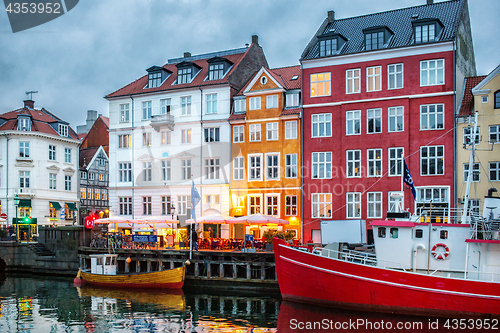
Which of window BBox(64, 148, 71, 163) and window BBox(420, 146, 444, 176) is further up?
window BBox(64, 148, 71, 163)

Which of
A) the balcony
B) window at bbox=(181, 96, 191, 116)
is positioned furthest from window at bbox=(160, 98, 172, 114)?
window at bbox=(181, 96, 191, 116)

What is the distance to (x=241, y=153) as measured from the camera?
150ft

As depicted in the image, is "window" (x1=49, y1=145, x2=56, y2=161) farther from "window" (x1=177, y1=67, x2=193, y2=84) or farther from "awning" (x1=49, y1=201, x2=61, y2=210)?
"window" (x1=177, y1=67, x2=193, y2=84)

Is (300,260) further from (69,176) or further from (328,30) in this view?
(69,176)

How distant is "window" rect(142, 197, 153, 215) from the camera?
163 ft

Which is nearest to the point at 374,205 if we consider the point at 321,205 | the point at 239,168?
the point at 321,205

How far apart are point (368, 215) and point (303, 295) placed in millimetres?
12651

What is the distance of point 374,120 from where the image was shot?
40281 millimetres

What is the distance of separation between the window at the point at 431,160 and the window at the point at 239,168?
14.4m

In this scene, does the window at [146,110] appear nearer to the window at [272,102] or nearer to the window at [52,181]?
the window at [272,102]

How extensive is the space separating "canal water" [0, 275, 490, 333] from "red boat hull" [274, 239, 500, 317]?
57 centimetres

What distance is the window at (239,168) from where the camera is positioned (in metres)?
45.5

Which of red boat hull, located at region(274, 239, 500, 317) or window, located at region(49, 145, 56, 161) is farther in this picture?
window, located at region(49, 145, 56, 161)

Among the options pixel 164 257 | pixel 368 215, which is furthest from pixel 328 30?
pixel 164 257
